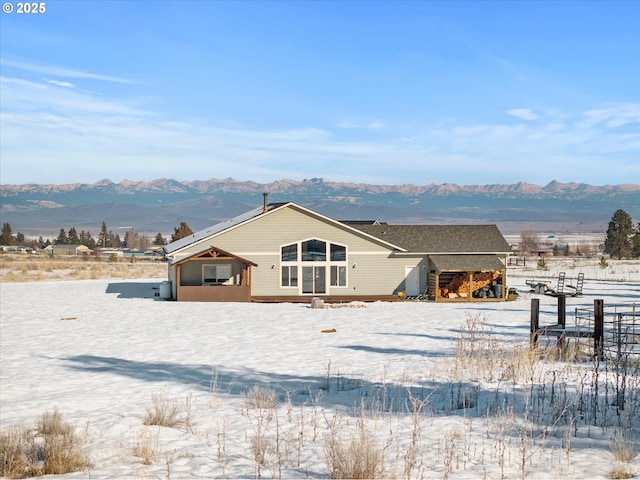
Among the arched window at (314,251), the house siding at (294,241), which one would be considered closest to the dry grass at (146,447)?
the house siding at (294,241)

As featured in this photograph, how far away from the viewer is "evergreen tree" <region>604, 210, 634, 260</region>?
267 ft

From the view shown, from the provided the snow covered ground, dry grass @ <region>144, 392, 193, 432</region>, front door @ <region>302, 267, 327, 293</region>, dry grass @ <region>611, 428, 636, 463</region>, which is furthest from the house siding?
dry grass @ <region>611, 428, 636, 463</region>

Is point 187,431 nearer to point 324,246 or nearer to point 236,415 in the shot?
point 236,415

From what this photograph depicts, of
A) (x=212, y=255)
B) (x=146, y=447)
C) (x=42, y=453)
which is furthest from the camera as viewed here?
(x=212, y=255)

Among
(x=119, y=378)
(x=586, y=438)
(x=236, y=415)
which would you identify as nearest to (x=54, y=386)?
(x=119, y=378)

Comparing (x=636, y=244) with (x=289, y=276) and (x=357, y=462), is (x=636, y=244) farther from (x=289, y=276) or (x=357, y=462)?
(x=357, y=462)

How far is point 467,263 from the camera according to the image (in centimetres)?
3575

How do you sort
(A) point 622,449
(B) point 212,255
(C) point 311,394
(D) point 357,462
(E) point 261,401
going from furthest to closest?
(B) point 212,255, (C) point 311,394, (E) point 261,401, (A) point 622,449, (D) point 357,462

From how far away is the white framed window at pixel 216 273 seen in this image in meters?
36.2

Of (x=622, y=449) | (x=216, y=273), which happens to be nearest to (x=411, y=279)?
(x=216, y=273)

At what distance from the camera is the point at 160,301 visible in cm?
3500

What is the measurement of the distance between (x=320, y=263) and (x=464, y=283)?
758 cm

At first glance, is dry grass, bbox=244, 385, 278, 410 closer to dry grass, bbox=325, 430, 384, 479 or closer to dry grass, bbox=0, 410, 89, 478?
dry grass, bbox=0, 410, 89, 478

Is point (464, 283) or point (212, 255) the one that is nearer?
point (212, 255)
